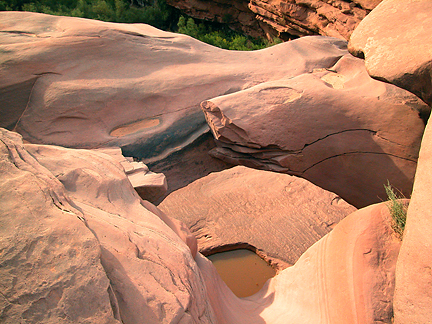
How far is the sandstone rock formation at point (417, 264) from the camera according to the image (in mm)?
1317

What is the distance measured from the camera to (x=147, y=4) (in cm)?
952

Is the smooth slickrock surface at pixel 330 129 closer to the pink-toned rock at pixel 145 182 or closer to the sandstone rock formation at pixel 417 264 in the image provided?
the pink-toned rock at pixel 145 182

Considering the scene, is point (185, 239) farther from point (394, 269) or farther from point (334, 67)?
point (334, 67)

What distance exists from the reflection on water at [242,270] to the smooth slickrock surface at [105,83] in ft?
3.54

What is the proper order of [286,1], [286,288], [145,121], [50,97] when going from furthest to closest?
[286,1]
[145,121]
[50,97]
[286,288]

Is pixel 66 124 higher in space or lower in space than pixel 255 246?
higher

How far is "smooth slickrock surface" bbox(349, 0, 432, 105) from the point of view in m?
1.93

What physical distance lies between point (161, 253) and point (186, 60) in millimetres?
2570

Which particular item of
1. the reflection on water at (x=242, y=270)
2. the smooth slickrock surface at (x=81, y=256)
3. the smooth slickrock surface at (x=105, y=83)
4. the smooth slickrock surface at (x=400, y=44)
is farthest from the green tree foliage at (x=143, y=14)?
the smooth slickrock surface at (x=81, y=256)

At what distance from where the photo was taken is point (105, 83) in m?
3.04

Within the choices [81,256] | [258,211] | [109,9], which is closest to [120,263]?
[81,256]

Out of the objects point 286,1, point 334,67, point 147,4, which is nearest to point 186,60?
point 334,67

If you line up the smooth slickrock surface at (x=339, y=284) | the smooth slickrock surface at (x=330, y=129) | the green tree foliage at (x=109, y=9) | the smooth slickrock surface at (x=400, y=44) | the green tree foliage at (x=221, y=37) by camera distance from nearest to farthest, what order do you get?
the smooth slickrock surface at (x=339, y=284)
the smooth slickrock surface at (x=400, y=44)
the smooth slickrock surface at (x=330, y=129)
the green tree foliage at (x=221, y=37)
the green tree foliage at (x=109, y=9)

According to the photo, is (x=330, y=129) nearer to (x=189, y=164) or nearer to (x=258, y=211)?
(x=258, y=211)
